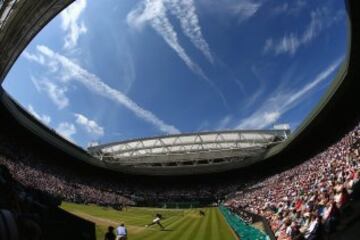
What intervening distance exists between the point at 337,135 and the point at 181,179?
4175 cm

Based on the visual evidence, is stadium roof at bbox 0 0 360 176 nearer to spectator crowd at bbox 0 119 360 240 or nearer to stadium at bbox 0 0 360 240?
stadium at bbox 0 0 360 240

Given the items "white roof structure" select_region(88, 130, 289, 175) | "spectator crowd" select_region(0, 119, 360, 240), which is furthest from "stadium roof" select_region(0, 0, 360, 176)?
"white roof structure" select_region(88, 130, 289, 175)

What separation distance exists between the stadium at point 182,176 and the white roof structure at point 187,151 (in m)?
0.22

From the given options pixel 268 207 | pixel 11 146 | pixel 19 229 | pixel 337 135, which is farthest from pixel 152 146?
pixel 19 229

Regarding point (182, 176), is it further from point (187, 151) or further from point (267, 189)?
point (267, 189)

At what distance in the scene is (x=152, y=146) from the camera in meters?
85.8

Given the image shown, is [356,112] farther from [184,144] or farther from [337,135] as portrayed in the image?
[184,144]

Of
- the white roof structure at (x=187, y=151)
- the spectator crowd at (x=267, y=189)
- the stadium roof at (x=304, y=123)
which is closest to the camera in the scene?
the spectator crowd at (x=267, y=189)

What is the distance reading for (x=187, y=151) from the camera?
89.3 metres

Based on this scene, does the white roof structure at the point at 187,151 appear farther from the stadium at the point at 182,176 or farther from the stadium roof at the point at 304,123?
the stadium roof at the point at 304,123

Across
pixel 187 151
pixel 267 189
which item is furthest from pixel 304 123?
pixel 187 151

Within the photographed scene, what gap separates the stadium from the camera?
1418cm

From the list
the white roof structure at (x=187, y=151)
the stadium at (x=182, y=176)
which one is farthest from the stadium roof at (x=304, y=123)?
the white roof structure at (x=187, y=151)

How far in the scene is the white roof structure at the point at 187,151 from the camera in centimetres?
8444
